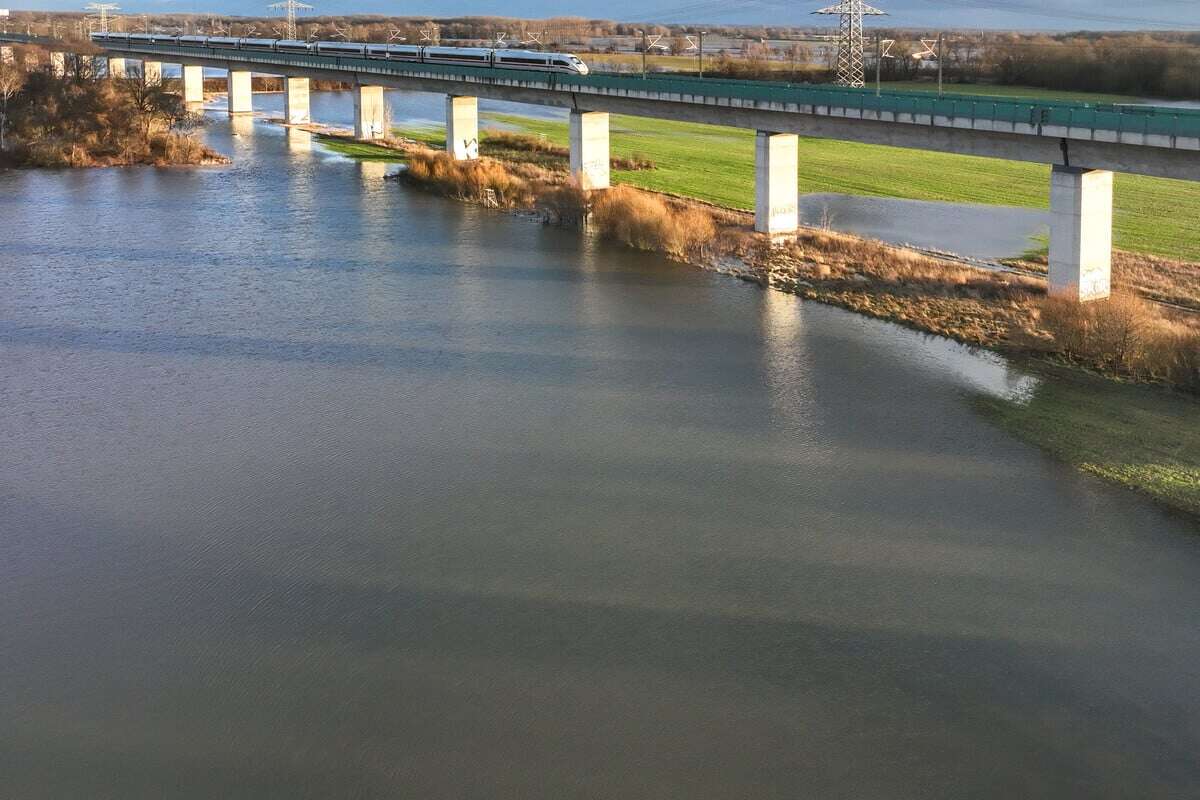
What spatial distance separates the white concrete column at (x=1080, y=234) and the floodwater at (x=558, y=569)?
13.8 ft

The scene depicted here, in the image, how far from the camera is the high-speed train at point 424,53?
57531 millimetres

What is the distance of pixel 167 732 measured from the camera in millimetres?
14969

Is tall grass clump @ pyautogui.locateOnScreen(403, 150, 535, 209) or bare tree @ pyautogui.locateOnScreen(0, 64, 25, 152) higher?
bare tree @ pyautogui.locateOnScreen(0, 64, 25, 152)

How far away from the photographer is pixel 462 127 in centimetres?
6325

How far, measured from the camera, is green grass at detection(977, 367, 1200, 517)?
21922mm

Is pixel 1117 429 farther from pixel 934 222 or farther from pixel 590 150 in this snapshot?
pixel 590 150

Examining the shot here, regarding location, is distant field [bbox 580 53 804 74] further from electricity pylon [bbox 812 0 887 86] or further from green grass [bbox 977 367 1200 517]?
green grass [bbox 977 367 1200 517]

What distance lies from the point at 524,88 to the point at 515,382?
3370cm

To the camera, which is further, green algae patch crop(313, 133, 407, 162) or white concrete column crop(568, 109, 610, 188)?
green algae patch crop(313, 133, 407, 162)

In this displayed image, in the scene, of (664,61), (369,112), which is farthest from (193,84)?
(664,61)

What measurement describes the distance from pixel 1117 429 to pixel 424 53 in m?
53.0

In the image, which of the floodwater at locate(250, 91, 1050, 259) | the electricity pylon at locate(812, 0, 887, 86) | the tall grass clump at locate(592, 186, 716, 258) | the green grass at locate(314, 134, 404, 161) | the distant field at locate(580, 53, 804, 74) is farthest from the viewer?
the distant field at locate(580, 53, 804, 74)

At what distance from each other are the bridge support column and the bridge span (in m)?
0.08

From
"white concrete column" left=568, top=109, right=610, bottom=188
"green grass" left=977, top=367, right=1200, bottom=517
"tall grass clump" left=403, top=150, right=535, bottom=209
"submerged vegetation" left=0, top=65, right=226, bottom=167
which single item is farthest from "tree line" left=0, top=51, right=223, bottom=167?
"green grass" left=977, top=367, right=1200, bottom=517
